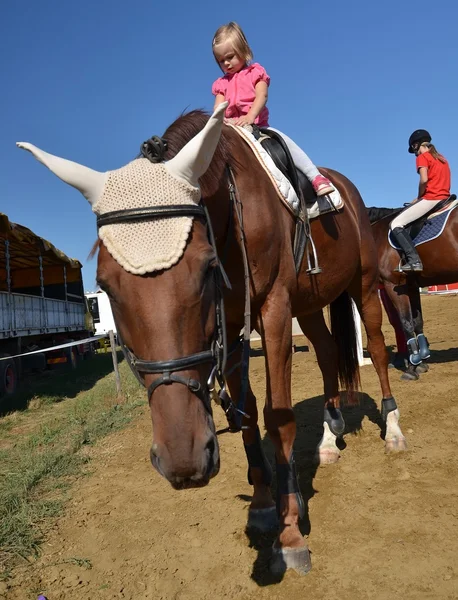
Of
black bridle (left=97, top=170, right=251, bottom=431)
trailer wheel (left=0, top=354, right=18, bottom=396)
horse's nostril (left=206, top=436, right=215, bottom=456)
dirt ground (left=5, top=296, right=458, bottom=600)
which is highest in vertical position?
black bridle (left=97, top=170, right=251, bottom=431)

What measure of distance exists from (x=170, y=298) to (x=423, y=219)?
650cm

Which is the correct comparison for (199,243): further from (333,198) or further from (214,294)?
(333,198)

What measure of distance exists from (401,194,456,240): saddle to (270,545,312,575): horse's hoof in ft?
19.4

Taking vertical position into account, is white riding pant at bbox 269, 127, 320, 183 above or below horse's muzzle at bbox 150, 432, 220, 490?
above

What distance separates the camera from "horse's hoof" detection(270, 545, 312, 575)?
7.85 feet

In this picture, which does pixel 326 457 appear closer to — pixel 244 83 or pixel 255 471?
pixel 255 471

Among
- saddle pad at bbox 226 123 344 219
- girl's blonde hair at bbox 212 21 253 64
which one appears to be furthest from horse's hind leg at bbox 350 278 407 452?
girl's blonde hair at bbox 212 21 253 64

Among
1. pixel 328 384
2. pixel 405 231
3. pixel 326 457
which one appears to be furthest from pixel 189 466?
pixel 405 231

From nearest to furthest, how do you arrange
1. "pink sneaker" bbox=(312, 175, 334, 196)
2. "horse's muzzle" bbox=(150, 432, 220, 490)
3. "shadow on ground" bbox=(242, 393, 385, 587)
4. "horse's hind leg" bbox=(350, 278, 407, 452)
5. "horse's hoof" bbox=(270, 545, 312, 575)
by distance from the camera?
1. "horse's muzzle" bbox=(150, 432, 220, 490)
2. "horse's hoof" bbox=(270, 545, 312, 575)
3. "shadow on ground" bbox=(242, 393, 385, 587)
4. "pink sneaker" bbox=(312, 175, 334, 196)
5. "horse's hind leg" bbox=(350, 278, 407, 452)

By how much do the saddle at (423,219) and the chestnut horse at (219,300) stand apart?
125 inches

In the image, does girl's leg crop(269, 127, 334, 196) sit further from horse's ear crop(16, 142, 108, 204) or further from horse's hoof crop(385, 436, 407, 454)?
horse's hoof crop(385, 436, 407, 454)

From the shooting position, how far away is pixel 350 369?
15.9ft

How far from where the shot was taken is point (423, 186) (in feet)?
22.9

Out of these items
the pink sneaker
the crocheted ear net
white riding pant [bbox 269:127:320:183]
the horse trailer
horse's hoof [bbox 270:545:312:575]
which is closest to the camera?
the crocheted ear net
